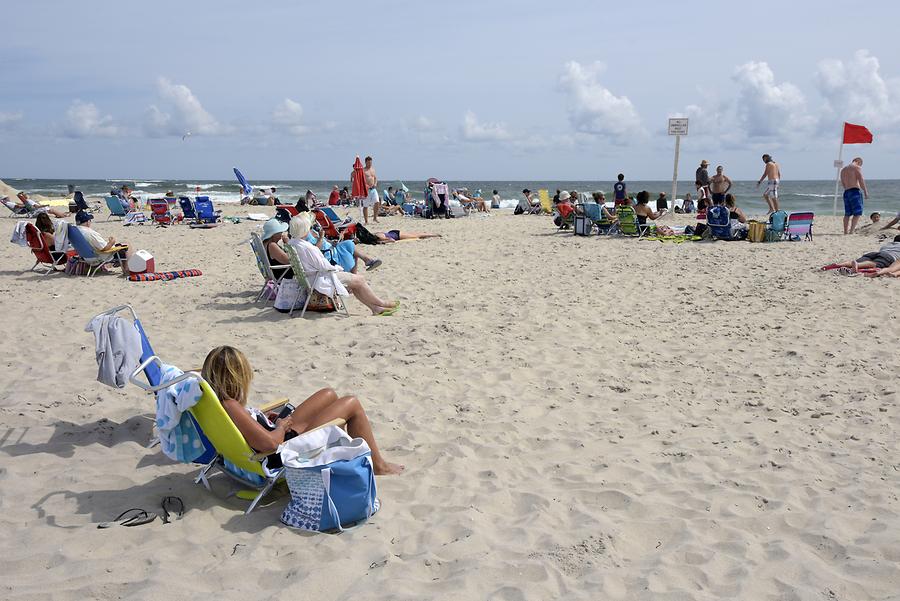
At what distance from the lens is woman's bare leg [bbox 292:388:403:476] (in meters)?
3.26

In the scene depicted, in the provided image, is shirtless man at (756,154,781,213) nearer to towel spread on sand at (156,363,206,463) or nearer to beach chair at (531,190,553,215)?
beach chair at (531,190,553,215)

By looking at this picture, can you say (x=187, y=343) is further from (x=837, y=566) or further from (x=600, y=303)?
(x=837, y=566)

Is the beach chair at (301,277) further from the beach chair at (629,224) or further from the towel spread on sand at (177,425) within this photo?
the beach chair at (629,224)

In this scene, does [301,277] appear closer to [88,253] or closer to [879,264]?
[88,253]

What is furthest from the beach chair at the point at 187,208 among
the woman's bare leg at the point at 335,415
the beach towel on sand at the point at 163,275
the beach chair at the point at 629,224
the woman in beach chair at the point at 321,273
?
the woman's bare leg at the point at 335,415

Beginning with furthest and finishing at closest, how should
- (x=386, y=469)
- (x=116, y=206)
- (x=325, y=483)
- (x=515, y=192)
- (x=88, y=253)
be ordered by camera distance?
(x=515, y=192), (x=116, y=206), (x=88, y=253), (x=386, y=469), (x=325, y=483)

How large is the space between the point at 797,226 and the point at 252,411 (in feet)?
37.9

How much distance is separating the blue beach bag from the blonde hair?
342 millimetres

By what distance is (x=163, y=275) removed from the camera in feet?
29.1

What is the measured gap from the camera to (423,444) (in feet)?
12.6

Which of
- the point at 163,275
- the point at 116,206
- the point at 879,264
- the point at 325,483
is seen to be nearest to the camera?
the point at 325,483

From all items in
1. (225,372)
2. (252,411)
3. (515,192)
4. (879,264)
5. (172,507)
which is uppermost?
(515,192)

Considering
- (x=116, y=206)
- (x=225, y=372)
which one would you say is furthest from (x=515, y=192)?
(x=225, y=372)

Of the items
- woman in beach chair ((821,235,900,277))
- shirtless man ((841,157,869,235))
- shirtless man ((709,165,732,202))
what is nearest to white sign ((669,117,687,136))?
shirtless man ((709,165,732,202))
